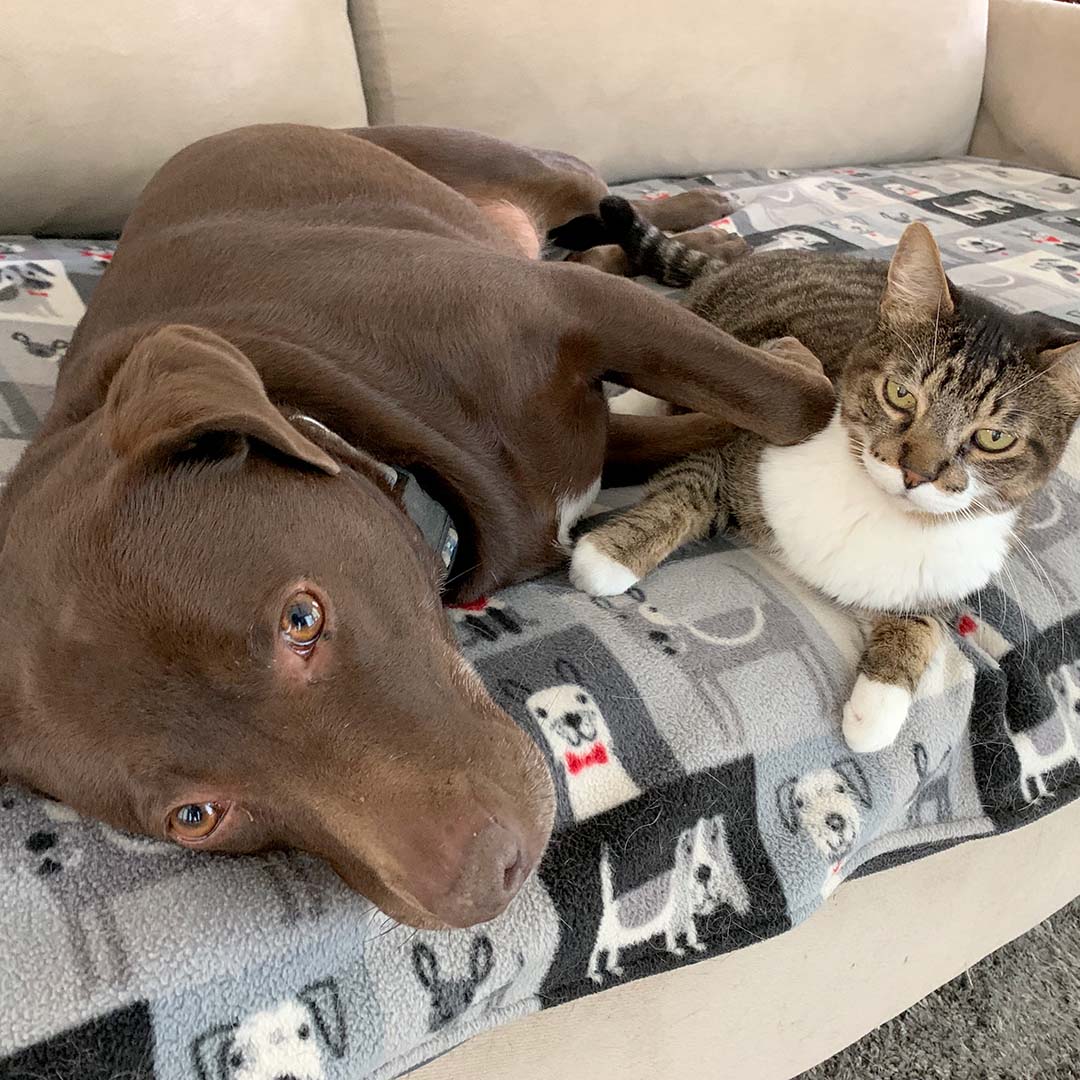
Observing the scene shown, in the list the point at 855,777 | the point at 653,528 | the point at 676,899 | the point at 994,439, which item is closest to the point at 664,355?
the point at 653,528

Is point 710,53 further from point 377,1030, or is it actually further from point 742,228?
point 377,1030

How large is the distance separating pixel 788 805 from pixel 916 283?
2.52ft

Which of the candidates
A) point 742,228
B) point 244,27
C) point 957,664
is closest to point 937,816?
point 957,664

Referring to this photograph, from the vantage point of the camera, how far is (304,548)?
86 cm

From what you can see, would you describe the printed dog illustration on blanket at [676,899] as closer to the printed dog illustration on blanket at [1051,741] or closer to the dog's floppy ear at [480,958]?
the dog's floppy ear at [480,958]

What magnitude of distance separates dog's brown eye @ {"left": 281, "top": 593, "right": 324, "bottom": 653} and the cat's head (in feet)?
2.71

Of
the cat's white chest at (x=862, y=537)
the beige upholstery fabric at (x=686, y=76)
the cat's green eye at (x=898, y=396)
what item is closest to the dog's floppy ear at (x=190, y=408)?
the cat's white chest at (x=862, y=537)

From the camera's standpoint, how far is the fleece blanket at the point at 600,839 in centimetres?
81

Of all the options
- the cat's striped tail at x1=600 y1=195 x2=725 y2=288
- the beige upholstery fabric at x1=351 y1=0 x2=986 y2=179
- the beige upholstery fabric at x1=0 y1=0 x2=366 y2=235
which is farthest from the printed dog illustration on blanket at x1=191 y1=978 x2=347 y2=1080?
the beige upholstery fabric at x1=351 y1=0 x2=986 y2=179

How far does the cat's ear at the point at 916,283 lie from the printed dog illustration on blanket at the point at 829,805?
2.22 feet

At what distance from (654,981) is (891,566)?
2.06ft

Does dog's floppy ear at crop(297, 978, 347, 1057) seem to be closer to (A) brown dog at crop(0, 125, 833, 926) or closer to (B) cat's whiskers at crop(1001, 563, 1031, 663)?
(A) brown dog at crop(0, 125, 833, 926)

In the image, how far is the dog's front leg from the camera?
4.18ft

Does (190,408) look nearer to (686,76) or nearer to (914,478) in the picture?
(914,478)
